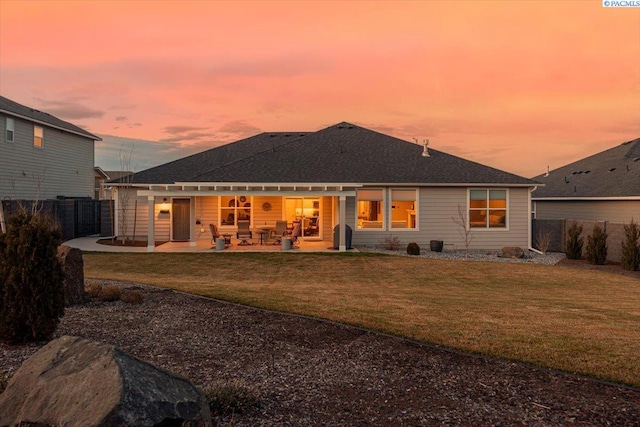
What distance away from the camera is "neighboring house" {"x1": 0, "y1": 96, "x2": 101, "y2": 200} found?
24.1 meters

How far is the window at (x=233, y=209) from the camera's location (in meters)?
23.1

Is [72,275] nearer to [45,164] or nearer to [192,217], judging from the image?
[192,217]

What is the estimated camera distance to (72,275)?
8289mm

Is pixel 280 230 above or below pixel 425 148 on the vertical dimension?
below

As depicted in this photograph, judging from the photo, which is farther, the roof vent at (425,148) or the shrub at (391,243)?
the roof vent at (425,148)

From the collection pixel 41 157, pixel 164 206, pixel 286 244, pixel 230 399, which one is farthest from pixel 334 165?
pixel 230 399

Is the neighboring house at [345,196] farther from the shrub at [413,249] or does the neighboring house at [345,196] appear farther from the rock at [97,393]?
the rock at [97,393]

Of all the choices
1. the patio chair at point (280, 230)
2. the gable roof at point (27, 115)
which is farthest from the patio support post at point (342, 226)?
the gable roof at point (27, 115)

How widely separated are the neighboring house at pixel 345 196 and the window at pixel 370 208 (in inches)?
1.9

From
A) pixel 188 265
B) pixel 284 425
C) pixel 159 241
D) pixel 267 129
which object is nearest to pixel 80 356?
pixel 284 425

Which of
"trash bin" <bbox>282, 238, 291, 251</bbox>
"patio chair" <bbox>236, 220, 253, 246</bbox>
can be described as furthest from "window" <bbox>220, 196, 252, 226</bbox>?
"trash bin" <bbox>282, 238, 291, 251</bbox>

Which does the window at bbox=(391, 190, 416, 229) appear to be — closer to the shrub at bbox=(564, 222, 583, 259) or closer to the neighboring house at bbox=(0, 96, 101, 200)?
the shrub at bbox=(564, 222, 583, 259)

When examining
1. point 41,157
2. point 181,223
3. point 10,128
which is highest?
point 10,128

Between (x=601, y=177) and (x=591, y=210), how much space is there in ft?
8.99
